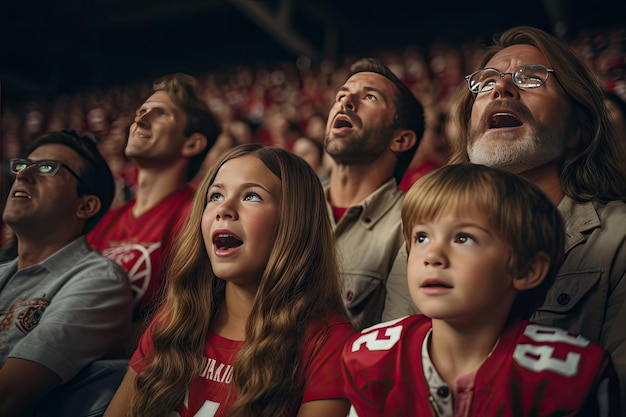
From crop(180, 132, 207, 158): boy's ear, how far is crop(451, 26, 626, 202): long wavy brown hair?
131 centimetres

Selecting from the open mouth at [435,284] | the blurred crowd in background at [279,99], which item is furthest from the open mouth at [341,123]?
the blurred crowd in background at [279,99]

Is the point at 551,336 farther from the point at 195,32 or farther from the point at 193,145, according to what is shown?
the point at 195,32

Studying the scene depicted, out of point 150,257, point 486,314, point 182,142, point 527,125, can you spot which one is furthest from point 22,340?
point 527,125

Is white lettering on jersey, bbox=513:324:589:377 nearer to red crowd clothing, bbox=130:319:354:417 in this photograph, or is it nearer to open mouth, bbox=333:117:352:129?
red crowd clothing, bbox=130:319:354:417

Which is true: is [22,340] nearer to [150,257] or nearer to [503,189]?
[150,257]

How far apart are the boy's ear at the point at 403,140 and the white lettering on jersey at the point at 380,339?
104 centimetres

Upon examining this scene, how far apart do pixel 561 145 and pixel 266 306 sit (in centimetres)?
84

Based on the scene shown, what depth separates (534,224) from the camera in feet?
3.94

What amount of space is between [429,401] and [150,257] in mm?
1412

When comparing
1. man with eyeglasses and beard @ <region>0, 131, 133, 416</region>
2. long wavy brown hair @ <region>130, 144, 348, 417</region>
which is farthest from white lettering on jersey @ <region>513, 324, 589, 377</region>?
man with eyeglasses and beard @ <region>0, 131, 133, 416</region>

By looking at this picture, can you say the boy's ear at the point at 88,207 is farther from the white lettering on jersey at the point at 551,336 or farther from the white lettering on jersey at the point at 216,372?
the white lettering on jersey at the point at 551,336

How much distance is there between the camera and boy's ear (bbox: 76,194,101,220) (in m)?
2.20

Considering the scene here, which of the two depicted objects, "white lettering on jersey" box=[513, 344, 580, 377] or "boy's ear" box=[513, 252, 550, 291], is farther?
"boy's ear" box=[513, 252, 550, 291]

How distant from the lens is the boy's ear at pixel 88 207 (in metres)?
2.20
